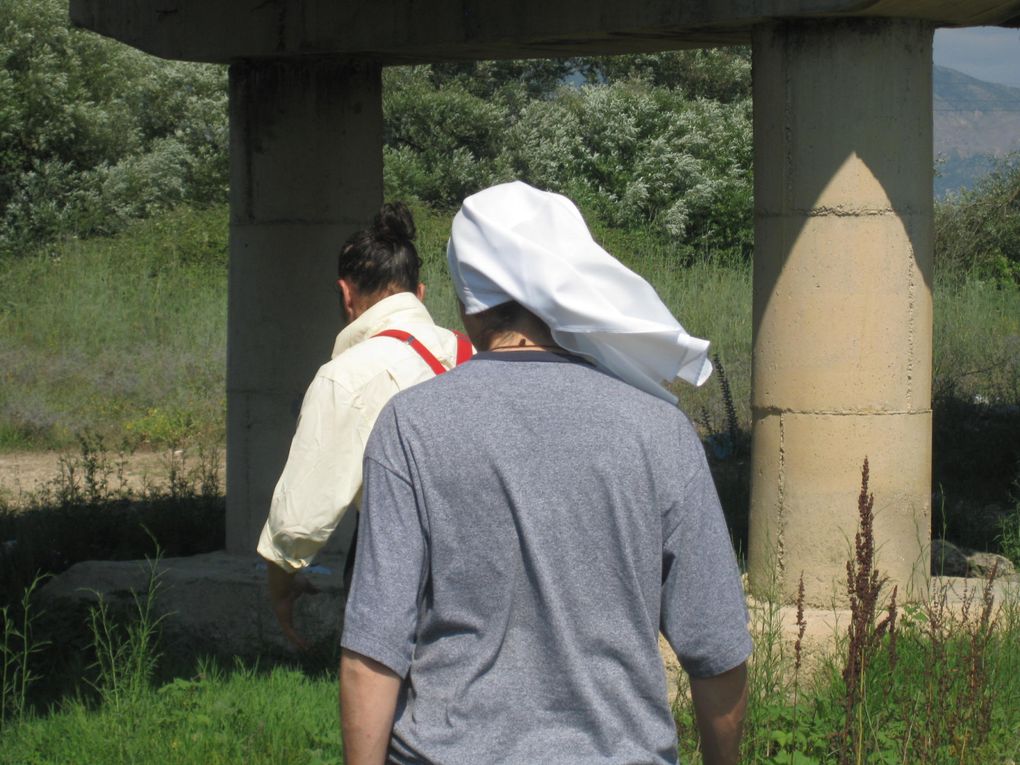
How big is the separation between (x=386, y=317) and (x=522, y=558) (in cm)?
185

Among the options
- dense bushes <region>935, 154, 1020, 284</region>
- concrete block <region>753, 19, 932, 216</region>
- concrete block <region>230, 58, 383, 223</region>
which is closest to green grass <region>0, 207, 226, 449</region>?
concrete block <region>230, 58, 383, 223</region>

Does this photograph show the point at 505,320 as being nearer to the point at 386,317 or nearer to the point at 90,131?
the point at 386,317

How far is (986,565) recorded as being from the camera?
729 cm

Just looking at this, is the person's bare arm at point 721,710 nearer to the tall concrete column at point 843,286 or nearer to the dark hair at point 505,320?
the dark hair at point 505,320

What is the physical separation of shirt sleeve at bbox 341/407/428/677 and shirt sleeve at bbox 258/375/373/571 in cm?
145

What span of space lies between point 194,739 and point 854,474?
9.09 feet

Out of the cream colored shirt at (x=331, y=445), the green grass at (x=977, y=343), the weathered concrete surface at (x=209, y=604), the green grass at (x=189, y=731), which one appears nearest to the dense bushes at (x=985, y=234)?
the green grass at (x=977, y=343)

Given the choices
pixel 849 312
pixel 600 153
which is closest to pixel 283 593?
pixel 849 312

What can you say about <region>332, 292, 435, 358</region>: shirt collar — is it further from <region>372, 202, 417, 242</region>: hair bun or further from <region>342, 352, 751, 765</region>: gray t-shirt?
<region>342, 352, 751, 765</region>: gray t-shirt

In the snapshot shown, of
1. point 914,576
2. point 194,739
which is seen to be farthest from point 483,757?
point 914,576

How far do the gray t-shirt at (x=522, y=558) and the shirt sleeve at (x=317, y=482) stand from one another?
1.43 m

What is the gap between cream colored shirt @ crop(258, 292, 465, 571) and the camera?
11.8ft

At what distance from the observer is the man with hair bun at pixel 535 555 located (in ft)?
6.99

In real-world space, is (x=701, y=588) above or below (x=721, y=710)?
above
